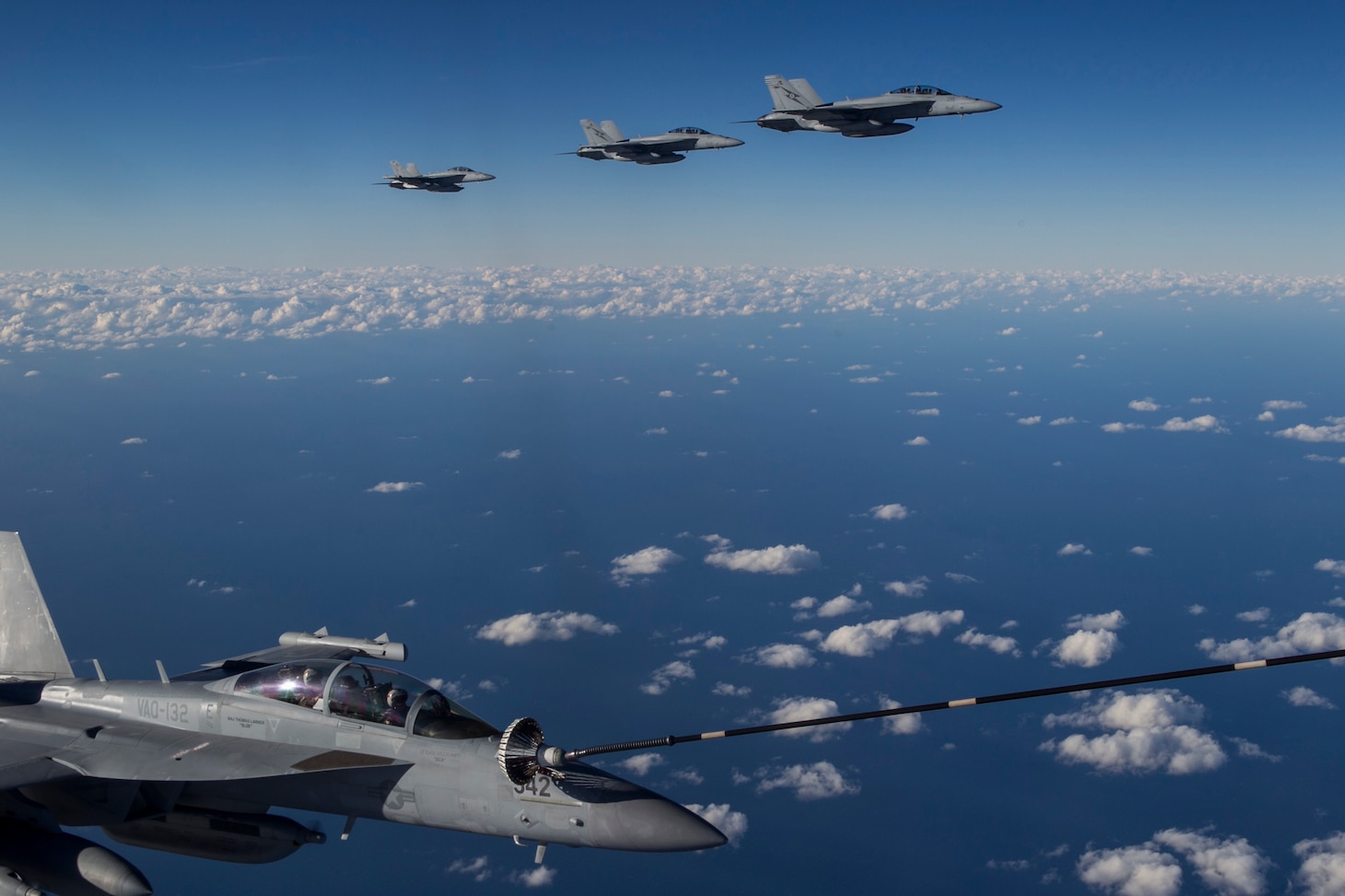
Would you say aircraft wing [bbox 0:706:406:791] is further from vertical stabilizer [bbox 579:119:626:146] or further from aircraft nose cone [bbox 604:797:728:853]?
vertical stabilizer [bbox 579:119:626:146]

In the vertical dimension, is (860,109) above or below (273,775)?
above

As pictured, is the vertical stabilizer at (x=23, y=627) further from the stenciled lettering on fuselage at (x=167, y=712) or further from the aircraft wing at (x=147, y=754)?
the stenciled lettering on fuselage at (x=167, y=712)

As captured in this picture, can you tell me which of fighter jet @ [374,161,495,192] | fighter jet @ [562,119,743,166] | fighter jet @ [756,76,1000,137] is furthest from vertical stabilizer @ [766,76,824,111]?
fighter jet @ [374,161,495,192]

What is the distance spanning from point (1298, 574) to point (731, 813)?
133 m

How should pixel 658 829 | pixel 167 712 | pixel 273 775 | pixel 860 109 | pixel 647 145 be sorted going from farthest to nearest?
pixel 647 145 → pixel 860 109 → pixel 167 712 → pixel 273 775 → pixel 658 829

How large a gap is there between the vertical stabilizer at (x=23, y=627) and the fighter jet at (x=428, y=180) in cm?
3007

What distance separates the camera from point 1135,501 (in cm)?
18212

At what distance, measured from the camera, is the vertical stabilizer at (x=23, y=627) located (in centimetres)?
1404

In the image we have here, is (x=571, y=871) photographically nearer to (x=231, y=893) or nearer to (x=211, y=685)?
(x=231, y=893)

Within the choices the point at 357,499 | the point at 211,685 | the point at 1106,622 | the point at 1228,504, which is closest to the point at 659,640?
the point at 1106,622

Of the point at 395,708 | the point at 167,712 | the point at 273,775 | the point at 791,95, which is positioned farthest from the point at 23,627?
the point at 791,95

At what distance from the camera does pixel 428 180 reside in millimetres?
39656

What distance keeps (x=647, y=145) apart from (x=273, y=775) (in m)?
31.3

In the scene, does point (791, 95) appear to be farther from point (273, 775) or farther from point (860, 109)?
point (273, 775)
